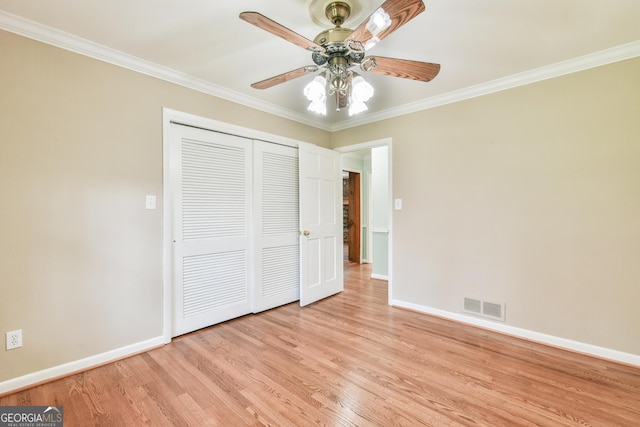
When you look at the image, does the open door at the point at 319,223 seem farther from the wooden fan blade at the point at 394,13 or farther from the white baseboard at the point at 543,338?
the wooden fan blade at the point at 394,13

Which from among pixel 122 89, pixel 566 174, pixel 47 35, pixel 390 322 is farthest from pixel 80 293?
pixel 566 174

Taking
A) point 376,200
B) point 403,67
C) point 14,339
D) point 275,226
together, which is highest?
point 403,67

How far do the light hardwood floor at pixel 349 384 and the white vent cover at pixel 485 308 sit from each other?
17 cm

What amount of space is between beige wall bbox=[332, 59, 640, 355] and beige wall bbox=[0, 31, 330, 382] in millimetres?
2680

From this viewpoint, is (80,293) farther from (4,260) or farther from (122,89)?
(122,89)

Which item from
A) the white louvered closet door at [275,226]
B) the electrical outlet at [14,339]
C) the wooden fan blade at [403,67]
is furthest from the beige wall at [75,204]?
the wooden fan blade at [403,67]

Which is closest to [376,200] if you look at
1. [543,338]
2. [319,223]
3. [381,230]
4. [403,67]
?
[381,230]

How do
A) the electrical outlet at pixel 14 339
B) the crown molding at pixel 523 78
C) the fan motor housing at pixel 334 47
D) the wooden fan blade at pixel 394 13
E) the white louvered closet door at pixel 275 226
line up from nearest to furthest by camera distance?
the wooden fan blade at pixel 394 13 → the fan motor housing at pixel 334 47 → the electrical outlet at pixel 14 339 → the crown molding at pixel 523 78 → the white louvered closet door at pixel 275 226

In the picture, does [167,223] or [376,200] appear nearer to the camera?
[167,223]

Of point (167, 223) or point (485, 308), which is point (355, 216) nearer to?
point (485, 308)

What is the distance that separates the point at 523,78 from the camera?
2551 millimetres

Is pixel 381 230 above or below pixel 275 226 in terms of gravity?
below

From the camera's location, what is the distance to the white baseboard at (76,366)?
1826 millimetres

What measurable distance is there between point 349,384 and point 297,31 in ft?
7.95
